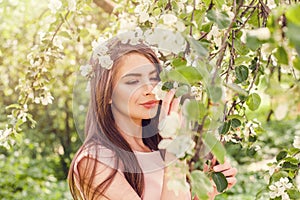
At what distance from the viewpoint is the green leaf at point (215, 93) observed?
83 centimetres

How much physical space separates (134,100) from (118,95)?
0.06 m

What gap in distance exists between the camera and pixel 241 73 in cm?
138

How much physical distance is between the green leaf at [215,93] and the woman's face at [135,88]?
0.63m

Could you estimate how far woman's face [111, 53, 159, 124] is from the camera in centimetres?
149

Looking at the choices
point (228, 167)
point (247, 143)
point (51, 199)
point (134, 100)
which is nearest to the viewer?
point (134, 100)

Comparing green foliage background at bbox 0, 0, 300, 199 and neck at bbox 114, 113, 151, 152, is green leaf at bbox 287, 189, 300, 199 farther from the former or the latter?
neck at bbox 114, 113, 151, 152

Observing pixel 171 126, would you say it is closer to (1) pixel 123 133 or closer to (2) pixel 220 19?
(2) pixel 220 19

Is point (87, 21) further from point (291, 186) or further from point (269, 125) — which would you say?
point (291, 186)

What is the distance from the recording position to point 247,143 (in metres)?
1.86

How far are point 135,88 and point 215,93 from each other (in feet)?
2.25

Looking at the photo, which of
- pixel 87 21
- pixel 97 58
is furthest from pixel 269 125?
pixel 97 58

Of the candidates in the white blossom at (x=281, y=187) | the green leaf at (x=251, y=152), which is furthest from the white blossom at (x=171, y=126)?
the green leaf at (x=251, y=152)

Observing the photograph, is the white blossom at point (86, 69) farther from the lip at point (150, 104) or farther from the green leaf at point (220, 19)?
the green leaf at point (220, 19)

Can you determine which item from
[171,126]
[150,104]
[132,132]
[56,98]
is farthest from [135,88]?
[56,98]
